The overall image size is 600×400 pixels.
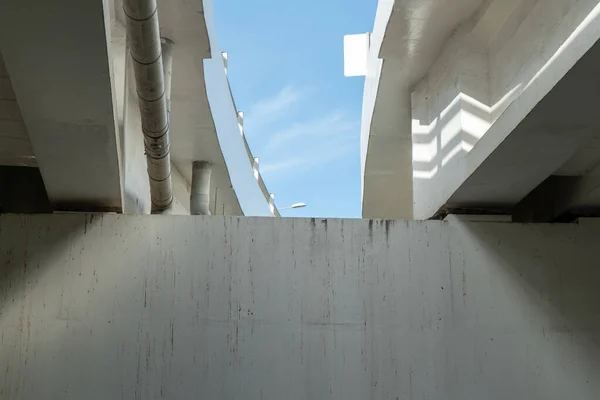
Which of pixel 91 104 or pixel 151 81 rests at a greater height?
pixel 151 81

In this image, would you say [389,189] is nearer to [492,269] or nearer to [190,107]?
[190,107]

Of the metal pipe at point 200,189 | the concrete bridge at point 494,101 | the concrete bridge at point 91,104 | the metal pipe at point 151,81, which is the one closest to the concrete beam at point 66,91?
the concrete bridge at point 91,104

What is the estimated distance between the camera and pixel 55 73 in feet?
8.59

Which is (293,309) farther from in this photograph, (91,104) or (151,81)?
(91,104)

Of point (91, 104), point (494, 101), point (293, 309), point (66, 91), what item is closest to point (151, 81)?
point (91, 104)

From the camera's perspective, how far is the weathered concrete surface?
3.58 m

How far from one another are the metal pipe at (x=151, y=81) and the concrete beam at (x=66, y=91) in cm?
32

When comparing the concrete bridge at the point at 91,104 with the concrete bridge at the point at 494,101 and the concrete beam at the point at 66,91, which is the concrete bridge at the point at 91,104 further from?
the concrete bridge at the point at 494,101

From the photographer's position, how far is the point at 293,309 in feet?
12.2

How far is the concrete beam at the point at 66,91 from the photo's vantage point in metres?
2.31

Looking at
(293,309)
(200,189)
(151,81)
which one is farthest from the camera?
(200,189)

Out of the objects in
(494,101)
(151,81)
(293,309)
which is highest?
(494,101)

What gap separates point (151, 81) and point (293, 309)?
5.40 feet

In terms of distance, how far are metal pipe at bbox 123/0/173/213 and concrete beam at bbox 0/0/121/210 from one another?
32 centimetres
